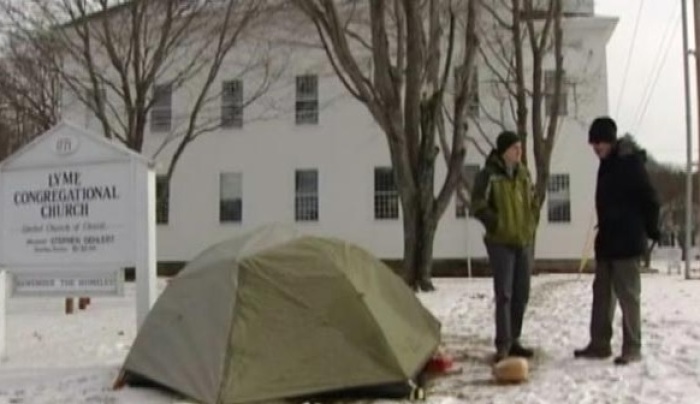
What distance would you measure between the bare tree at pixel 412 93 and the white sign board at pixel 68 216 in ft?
21.8

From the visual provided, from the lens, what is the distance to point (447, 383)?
6.77 metres

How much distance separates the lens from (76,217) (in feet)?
28.3

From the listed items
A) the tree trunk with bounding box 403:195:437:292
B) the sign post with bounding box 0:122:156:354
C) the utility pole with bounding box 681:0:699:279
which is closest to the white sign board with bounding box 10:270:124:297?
the sign post with bounding box 0:122:156:354

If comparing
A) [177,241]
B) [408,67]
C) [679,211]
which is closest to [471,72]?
[408,67]

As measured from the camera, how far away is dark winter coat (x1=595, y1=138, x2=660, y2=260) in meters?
7.01

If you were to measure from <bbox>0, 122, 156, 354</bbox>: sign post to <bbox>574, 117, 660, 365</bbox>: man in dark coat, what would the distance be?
13.9ft

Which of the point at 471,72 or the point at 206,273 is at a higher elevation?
the point at 471,72

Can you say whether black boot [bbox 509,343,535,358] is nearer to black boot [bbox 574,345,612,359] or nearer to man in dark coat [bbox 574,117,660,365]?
black boot [bbox 574,345,612,359]

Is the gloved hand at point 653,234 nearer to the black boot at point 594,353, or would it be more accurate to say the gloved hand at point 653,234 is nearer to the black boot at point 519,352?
the black boot at point 594,353

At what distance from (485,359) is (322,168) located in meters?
20.4

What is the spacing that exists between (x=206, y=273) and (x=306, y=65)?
70.3 feet

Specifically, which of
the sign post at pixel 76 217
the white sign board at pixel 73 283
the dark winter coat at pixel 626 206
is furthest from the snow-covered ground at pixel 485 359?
the dark winter coat at pixel 626 206

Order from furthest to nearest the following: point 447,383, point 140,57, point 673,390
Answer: point 140,57 < point 447,383 < point 673,390

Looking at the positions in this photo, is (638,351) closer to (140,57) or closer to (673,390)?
(673,390)
